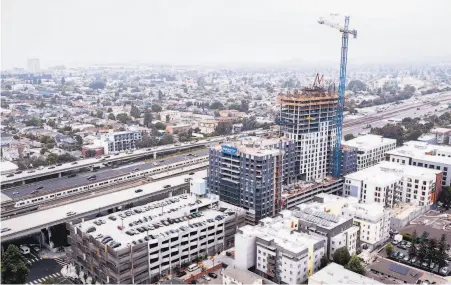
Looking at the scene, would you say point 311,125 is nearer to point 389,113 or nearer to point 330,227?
point 330,227

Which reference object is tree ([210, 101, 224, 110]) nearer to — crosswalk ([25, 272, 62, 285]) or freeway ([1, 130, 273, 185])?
freeway ([1, 130, 273, 185])


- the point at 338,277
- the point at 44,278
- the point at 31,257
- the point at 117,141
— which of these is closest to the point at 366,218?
the point at 338,277

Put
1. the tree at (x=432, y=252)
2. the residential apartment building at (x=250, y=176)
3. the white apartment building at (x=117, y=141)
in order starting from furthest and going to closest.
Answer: the white apartment building at (x=117, y=141), the residential apartment building at (x=250, y=176), the tree at (x=432, y=252)

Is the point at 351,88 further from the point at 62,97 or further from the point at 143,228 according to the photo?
the point at 143,228

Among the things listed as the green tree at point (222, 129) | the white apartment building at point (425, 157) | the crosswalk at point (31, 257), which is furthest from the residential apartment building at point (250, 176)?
the green tree at point (222, 129)

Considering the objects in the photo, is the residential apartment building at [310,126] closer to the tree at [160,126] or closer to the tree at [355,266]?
the tree at [355,266]

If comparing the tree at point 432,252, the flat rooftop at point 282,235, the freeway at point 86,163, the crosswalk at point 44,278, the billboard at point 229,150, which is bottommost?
the crosswalk at point 44,278
